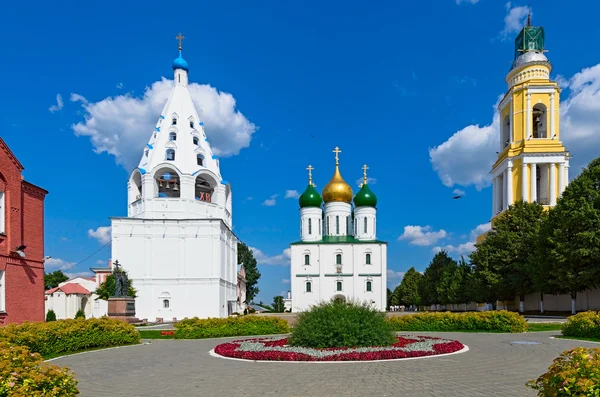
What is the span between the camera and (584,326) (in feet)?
51.4

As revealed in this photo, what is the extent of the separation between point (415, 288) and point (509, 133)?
32.1 metres

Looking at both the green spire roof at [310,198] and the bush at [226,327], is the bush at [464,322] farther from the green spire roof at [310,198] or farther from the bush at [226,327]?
the green spire roof at [310,198]

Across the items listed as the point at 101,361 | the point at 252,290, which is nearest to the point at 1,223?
the point at 101,361

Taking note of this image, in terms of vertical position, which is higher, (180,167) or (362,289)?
(180,167)

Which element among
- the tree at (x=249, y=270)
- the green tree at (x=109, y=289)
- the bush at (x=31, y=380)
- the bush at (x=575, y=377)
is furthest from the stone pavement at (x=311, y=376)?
the tree at (x=249, y=270)

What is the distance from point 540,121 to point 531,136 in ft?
8.93

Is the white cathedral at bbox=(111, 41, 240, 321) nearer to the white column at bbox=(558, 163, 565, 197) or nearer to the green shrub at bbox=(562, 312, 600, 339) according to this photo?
the green shrub at bbox=(562, 312, 600, 339)

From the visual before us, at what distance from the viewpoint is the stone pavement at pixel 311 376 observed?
7.74 metres

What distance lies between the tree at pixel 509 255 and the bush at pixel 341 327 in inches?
886

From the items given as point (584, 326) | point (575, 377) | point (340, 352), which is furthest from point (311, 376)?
point (584, 326)

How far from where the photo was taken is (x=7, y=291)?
16953 mm

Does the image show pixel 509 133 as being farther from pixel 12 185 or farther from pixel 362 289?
pixel 12 185

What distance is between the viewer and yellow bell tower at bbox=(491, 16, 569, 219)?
40.8 metres

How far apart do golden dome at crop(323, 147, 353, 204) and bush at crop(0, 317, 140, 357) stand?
44.3 metres
